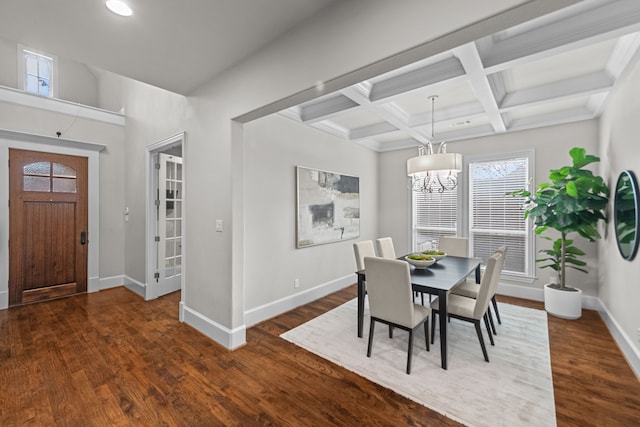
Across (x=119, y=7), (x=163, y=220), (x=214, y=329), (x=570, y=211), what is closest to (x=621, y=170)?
(x=570, y=211)

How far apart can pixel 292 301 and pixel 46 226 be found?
152 inches

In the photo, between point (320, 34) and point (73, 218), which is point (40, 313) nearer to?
point (73, 218)

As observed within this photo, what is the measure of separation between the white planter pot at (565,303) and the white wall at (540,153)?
0.65 m

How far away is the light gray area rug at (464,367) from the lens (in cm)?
187

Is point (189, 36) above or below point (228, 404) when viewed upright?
above

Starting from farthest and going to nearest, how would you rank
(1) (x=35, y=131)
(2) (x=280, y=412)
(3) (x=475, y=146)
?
1. (3) (x=475, y=146)
2. (1) (x=35, y=131)
3. (2) (x=280, y=412)

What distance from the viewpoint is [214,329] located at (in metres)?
2.85

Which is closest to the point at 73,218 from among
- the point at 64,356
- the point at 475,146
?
the point at 64,356

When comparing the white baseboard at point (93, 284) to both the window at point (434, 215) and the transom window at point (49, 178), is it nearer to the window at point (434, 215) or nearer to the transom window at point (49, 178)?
the transom window at point (49, 178)

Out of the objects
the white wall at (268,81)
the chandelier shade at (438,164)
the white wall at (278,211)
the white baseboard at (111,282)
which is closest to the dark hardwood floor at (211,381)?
the white wall at (268,81)

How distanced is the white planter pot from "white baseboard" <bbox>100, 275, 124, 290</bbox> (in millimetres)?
6589

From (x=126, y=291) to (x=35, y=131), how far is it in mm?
2726

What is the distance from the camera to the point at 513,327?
3.10 metres

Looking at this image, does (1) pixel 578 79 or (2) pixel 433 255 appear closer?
(1) pixel 578 79
